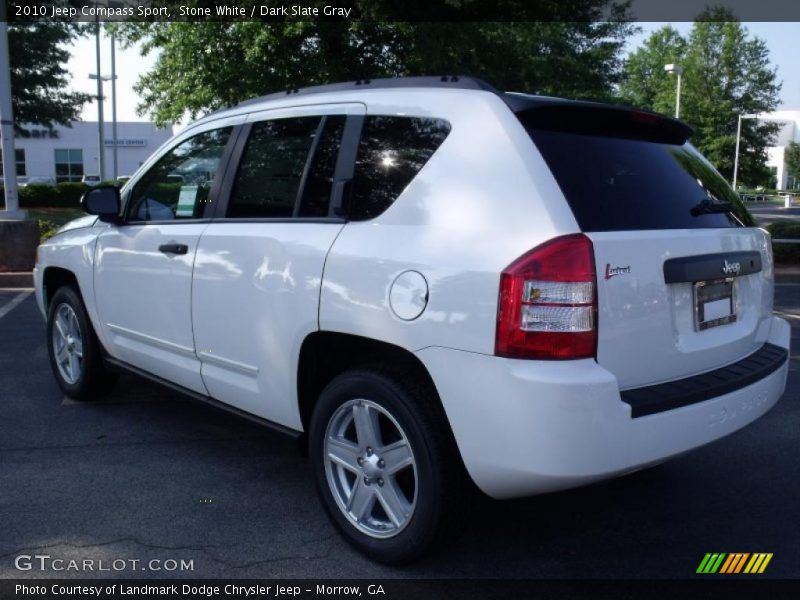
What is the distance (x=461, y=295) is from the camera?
265cm

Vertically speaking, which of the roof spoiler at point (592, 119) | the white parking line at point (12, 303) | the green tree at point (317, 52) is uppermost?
the green tree at point (317, 52)

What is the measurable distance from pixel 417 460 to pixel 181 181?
2.32 meters

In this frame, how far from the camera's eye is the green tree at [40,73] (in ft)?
85.4

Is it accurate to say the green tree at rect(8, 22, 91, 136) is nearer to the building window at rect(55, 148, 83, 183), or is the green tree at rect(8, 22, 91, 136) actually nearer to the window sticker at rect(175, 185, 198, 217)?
the window sticker at rect(175, 185, 198, 217)

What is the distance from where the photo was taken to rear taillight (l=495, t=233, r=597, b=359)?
8.39 ft

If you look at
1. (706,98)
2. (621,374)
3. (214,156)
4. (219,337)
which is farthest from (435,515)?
(706,98)

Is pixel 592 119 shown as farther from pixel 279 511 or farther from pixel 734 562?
pixel 279 511

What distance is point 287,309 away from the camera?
3266 mm

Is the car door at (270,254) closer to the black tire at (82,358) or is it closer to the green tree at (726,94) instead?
the black tire at (82,358)

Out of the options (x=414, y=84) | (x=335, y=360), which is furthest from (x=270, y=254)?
(x=414, y=84)

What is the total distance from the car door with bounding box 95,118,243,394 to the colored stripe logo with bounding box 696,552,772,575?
2.45m

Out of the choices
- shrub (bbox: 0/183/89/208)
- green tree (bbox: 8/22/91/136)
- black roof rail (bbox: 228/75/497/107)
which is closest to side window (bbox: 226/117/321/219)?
black roof rail (bbox: 228/75/497/107)

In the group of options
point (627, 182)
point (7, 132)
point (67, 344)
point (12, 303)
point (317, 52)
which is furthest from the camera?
point (317, 52)

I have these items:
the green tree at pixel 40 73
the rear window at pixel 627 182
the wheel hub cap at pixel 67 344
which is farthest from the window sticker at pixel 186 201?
the green tree at pixel 40 73
